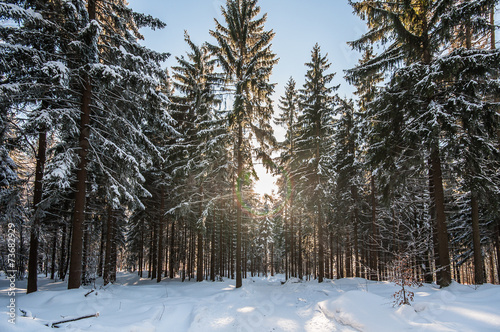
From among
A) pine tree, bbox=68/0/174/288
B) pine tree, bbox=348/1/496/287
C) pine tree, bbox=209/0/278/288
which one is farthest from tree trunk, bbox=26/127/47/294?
pine tree, bbox=348/1/496/287

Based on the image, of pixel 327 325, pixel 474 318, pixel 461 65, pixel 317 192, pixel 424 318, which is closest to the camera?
pixel 474 318

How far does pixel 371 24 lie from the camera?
36.8ft

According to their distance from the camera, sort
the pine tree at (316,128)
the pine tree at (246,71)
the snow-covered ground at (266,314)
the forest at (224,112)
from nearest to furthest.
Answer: the snow-covered ground at (266,314)
the forest at (224,112)
the pine tree at (246,71)
the pine tree at (316,128)

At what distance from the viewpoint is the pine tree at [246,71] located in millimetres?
14656

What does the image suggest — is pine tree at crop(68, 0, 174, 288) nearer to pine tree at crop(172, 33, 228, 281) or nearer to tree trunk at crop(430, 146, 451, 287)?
pine tree at crop(172, 33, 228, 281)

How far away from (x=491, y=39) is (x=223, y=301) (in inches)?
782

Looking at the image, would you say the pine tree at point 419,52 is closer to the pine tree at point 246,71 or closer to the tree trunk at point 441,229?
the tree trunk at point 441,229

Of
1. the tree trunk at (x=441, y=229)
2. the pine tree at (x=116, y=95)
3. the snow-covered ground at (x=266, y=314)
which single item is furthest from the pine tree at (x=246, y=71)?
the tree trunk at (x=441, y=229)

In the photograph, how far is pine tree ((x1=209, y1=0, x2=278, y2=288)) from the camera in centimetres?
1466

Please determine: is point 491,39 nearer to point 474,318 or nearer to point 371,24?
point 371,24

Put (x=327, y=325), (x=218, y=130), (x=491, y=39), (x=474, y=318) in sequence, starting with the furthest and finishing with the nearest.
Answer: (x=218, y=130), (x=491, y=39), (x=327, y=325), (x=474, y=318)

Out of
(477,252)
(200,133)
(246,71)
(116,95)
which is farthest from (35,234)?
(477,252)

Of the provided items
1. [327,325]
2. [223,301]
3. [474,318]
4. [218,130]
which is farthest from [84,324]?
[218,130]

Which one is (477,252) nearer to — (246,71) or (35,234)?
(246,71)
